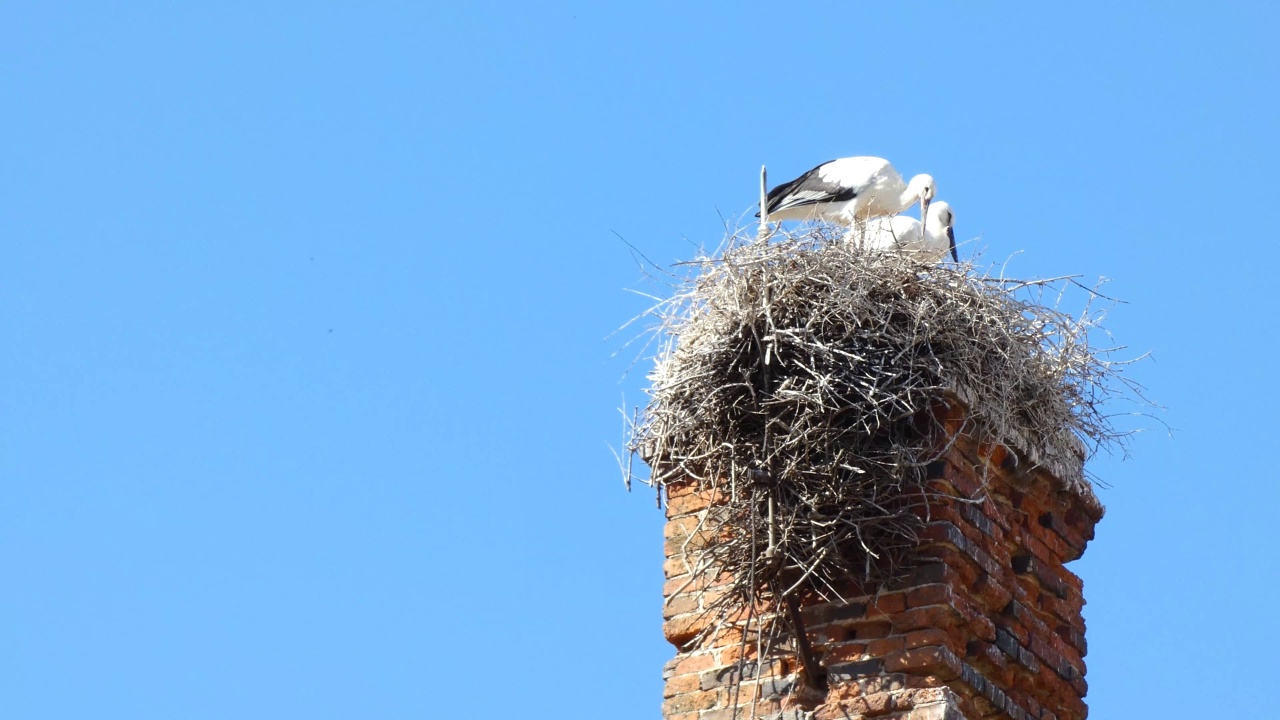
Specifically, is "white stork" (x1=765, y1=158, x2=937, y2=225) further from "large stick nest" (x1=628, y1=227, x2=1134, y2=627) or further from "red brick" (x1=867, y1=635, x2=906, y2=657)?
"red brick" (x1=867, y1=635, x2=906, y2=657)

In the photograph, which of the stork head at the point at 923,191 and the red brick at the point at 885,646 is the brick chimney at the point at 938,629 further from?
the stork head at the point at 923,191

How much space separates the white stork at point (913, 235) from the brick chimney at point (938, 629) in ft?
3.26

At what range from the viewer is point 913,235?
8.73 meters

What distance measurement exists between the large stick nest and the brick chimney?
80 millimetres

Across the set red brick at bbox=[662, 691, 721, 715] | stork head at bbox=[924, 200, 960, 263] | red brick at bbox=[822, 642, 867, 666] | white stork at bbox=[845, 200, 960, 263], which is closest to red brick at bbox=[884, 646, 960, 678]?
red brick at bbox=[822, 642, 867, 666]

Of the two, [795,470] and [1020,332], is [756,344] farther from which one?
[1020,332]

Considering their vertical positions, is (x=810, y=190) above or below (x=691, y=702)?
above

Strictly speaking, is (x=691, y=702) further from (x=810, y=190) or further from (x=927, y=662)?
(x=810, y=190)

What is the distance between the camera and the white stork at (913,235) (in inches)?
290

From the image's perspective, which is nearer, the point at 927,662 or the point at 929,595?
the point at 927,662

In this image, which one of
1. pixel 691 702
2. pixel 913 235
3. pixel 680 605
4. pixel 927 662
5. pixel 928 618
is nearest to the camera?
pixel 927 662

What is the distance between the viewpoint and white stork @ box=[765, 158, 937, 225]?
10.1m

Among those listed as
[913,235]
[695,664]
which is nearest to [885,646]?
[695,664]

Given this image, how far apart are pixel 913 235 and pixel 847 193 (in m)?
1.45
